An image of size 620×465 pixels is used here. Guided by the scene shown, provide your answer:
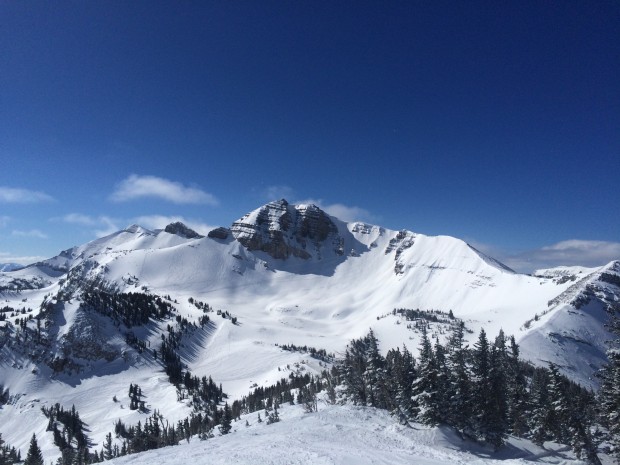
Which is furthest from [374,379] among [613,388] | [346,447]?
[613,388]

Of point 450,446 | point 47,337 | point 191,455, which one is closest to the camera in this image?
point 191,455

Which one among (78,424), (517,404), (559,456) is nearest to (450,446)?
(559,456)

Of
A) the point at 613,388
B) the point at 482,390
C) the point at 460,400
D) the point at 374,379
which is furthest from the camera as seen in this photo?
the point at 374,379

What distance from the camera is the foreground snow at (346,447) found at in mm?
34062

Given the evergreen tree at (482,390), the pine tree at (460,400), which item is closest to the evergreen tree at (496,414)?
the evergreen tree at (482,390)

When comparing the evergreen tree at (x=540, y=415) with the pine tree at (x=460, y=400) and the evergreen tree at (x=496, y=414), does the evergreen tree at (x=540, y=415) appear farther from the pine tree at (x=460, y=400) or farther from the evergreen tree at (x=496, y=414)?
the pine tree at (x=460, y=400)

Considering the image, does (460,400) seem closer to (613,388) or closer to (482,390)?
(482,390)

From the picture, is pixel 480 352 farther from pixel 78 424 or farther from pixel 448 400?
pixel 78 424

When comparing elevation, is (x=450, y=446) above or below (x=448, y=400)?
below

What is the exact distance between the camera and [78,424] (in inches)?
4776

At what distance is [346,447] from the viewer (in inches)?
1531

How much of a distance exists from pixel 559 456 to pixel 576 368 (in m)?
164

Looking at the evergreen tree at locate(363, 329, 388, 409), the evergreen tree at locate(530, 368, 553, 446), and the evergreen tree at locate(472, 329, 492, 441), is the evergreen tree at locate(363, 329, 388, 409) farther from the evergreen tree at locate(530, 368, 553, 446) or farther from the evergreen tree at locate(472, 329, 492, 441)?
the evergreen tree at locate(530, 368, 553, 446)

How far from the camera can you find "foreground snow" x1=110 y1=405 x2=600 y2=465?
3406cm
